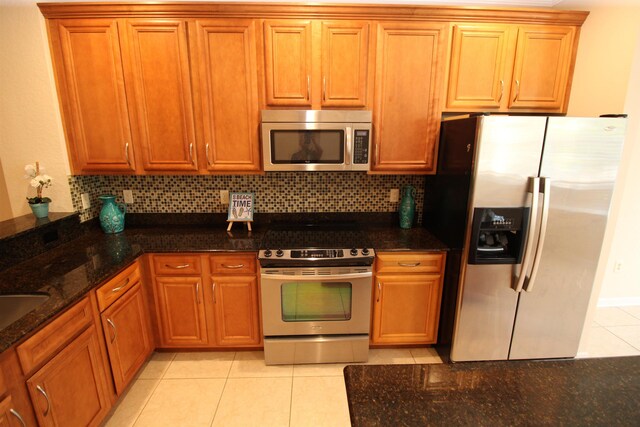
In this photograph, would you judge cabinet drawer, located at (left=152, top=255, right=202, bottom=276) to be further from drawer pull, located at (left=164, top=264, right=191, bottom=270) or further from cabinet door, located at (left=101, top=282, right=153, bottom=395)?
cabinet door, located at (left=101, top=282, right=153, bottom=395)

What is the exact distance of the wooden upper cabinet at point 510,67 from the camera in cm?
206

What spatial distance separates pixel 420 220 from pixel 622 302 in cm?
226

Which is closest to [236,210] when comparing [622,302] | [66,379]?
[66,379]

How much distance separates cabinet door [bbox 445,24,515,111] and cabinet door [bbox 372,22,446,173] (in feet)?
0.34

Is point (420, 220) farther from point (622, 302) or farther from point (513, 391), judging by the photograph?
point (622, 302)

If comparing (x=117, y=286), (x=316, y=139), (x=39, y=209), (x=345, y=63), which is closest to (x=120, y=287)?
(x=117, y=286)

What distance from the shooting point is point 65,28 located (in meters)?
2.01

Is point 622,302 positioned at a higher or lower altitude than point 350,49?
lower

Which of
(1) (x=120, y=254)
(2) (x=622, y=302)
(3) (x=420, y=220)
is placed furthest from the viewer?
(2) (x=622, y=302)

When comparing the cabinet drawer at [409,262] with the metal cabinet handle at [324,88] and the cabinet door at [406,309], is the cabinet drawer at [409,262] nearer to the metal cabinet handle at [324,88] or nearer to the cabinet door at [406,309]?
the cabinet door at [406,309]

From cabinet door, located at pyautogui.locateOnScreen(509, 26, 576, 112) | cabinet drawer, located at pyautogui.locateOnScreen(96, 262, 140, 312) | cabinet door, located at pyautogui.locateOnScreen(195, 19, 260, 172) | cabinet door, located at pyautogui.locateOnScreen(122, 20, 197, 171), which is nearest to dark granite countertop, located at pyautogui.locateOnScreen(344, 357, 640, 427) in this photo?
cabinet drawer, located at pyautogui.locateOnScreen(96, 262, 140, 312)

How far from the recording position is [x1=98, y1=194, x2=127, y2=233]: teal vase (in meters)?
2.32

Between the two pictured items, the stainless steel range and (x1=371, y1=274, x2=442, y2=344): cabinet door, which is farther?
(x1=371, y1=274, x2=442, y2=344): cabinet door

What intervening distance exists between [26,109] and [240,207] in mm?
1553
